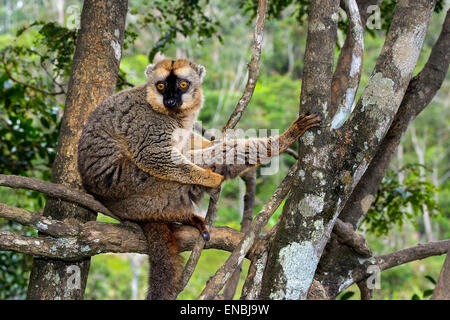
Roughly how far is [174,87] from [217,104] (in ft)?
47.3

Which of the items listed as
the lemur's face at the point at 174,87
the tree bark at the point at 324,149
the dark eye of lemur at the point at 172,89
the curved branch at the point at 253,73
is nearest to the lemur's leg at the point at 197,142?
the lemur's face at the point at 174,87

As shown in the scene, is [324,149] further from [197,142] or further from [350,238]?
[197,142]

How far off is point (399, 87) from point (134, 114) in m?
2.38

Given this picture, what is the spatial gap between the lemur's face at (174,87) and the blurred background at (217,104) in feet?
3.36

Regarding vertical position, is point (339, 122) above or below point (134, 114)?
below

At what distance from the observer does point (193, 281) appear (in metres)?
12.9

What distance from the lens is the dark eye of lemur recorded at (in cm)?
→ 448

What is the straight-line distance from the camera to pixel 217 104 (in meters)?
18.9

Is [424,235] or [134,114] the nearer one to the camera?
[134,114]

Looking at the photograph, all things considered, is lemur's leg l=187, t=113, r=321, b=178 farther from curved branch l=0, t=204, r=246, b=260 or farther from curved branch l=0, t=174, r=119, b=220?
curved branch l=0, t=174, r=119, b=220

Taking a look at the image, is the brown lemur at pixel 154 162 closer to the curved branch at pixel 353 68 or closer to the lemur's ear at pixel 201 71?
the lemur's ear at pixel 201 71

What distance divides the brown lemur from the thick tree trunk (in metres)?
0.25
